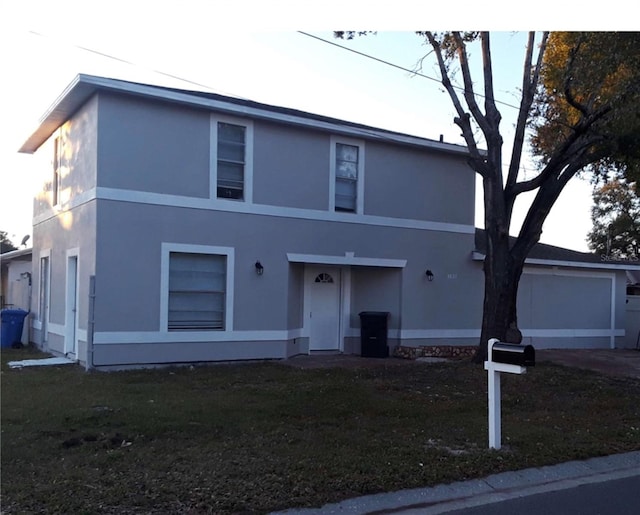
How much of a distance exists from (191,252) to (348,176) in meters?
4.46

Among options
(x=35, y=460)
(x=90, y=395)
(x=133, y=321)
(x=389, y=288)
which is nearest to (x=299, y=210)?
(x=389, y=288)

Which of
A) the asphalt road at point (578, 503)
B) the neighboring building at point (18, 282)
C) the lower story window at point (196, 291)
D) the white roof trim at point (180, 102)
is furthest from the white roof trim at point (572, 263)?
the neighboring building at point (18, 282)

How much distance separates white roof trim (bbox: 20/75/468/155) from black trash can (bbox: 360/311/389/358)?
4.34 metres

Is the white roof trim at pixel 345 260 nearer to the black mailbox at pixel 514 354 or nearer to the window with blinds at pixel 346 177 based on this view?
the window with blinds at pixel 346 177

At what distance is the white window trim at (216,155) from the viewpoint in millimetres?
13453

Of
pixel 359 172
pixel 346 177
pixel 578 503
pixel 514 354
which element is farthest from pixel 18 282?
pixel 578 503

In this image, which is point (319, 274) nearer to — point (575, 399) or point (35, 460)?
point (575, 399)

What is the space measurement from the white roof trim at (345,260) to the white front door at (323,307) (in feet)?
2.43

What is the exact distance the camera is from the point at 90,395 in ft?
31.4

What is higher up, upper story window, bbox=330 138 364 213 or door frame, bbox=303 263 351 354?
upper story window, bbox=330 138 364 213

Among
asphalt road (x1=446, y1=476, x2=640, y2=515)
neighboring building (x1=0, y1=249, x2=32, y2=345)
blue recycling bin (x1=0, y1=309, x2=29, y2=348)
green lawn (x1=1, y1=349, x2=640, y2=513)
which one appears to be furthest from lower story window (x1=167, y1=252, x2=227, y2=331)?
asphalt road (x1=446, y1=476, x2=640, y2=515)

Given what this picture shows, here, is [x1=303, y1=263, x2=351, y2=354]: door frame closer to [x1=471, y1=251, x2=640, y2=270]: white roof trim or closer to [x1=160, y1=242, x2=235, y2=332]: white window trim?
[x1=160, y1=242, x2=235, y2=332]: white window trim

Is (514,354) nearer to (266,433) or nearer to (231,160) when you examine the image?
(266,433)

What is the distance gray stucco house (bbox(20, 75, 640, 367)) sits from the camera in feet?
41.1
